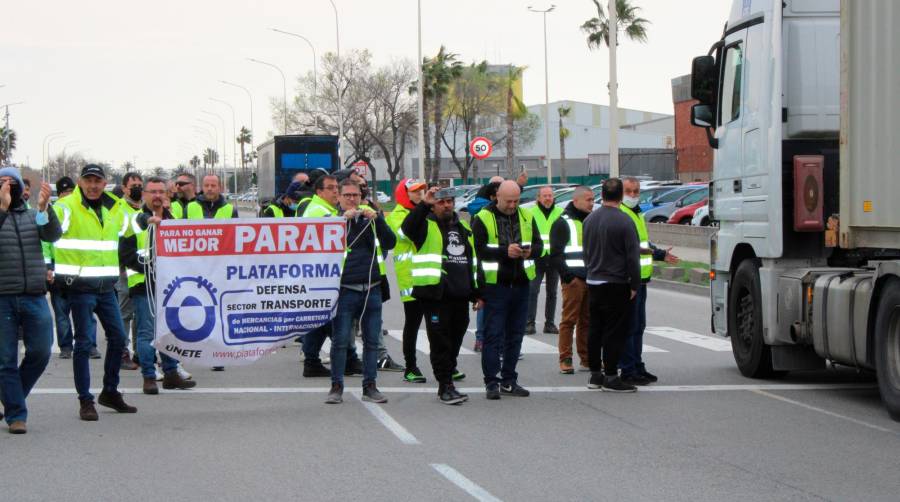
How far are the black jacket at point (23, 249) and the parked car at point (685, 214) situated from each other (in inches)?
1157

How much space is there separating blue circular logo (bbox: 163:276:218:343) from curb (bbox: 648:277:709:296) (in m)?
13.3

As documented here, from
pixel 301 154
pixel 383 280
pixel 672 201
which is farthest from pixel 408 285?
pixel 301 154

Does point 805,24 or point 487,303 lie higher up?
point 805,24

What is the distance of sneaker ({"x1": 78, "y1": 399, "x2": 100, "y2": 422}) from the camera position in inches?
366

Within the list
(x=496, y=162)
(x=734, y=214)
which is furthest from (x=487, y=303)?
(x=496, y=162)

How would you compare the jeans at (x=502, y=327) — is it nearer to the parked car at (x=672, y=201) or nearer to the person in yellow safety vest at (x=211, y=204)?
the person in yellow safety vest at (x=211, y=204)

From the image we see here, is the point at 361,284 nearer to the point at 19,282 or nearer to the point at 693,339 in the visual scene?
the point at 19,282

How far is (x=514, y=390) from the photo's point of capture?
10.7 meters

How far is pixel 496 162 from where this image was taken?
110438 millimetres

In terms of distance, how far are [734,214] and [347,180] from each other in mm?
3812

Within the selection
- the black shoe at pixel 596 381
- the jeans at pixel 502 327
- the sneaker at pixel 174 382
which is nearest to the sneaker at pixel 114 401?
the sneaker at pixel 174 382

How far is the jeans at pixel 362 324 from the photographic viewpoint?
404 inches

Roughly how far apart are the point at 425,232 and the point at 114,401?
9.54 feet

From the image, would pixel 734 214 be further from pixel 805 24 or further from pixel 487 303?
pixel 487 303
